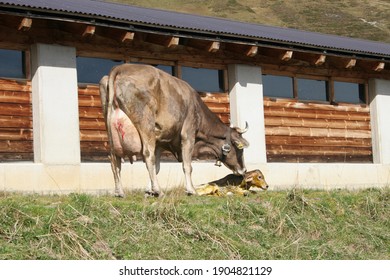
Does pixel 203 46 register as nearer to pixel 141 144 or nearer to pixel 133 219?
pixel 141 144

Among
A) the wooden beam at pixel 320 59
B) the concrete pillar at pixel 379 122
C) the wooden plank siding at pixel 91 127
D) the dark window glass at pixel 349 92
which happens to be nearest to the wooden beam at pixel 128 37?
the wooden plank siding at pixel 91 127

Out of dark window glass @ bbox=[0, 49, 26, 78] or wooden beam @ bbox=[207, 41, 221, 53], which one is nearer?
dark window glass @ bbox=[0, 49, 26, 78]

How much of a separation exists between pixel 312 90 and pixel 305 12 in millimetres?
85115

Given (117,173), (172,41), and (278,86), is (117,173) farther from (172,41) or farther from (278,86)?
(278,86)

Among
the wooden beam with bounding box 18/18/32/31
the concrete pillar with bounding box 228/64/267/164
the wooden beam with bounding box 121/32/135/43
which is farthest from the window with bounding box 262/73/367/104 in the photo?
the wooden beam with bounding box 18/18/32/31

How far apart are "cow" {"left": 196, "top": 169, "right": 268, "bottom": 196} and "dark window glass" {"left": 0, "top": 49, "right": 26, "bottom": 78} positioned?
4652mm

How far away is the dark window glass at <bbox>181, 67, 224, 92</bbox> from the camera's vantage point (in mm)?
18672

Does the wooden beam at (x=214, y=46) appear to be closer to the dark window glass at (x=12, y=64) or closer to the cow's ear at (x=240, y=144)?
the cow's ear at (x=240, y=144)

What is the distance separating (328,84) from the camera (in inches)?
849

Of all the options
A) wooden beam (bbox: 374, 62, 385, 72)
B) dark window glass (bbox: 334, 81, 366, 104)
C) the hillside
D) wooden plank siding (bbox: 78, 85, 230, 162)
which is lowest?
wooden plank siding (bbox: 78, 85, 230, 162)

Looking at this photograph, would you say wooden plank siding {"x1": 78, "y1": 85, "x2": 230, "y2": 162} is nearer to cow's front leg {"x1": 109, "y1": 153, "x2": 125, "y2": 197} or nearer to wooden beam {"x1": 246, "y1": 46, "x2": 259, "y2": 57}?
wooden beam {"x1": 246, "y1": 46, "x2": 259, "y2": 57}

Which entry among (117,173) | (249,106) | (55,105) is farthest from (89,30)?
(249,106)
